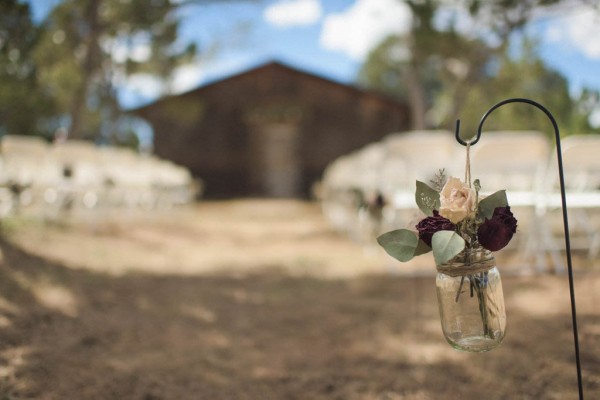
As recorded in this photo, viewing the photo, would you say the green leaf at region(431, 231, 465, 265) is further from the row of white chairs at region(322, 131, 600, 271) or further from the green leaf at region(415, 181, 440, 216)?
the row of white chairs at region(322, 131, 600, 271)

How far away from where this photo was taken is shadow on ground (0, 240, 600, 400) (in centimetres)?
219

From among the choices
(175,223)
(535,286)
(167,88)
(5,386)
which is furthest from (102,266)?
(167,88)

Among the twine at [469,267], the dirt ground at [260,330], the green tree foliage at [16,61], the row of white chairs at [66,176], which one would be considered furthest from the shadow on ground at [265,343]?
the row of white chairs at [66,176]

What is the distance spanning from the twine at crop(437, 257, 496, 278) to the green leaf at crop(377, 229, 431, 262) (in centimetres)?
7

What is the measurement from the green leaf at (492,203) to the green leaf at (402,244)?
16 cm

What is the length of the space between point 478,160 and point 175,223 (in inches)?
263

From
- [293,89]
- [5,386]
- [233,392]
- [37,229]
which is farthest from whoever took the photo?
[293,89]

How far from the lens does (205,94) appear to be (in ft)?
61.9

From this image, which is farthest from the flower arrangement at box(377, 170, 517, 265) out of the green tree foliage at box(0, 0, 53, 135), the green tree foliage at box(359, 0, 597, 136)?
the green tree foliage at box(359, 0, 597, 136)

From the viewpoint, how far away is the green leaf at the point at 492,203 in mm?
1362

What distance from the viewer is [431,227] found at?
1355mm

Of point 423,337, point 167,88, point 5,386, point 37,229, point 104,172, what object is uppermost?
point 167,88

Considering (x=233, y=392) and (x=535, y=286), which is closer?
(x=233, y=392)

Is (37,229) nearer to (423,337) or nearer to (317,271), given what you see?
(317,271)
